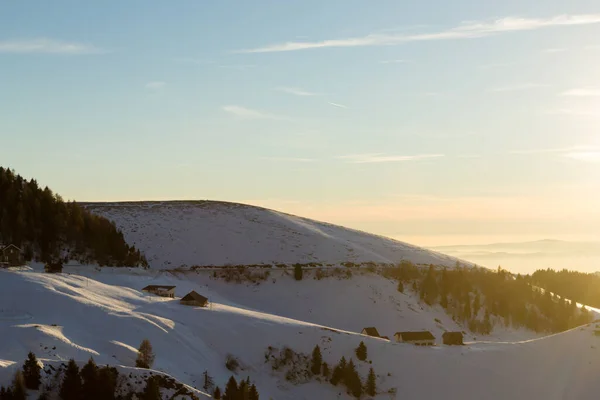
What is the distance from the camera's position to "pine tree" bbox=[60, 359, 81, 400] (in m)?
52.2

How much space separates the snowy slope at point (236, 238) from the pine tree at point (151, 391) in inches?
3142

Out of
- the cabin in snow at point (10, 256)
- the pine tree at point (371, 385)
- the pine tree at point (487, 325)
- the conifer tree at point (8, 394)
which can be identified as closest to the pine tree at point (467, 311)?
the pine tree at point (487, 325)

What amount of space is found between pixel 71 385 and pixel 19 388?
12.8 feet

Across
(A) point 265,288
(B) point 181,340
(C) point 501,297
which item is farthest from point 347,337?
A: (C) point 501,297

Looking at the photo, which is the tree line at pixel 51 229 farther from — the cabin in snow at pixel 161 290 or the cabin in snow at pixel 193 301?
the cabin in snow at pixel 193 301

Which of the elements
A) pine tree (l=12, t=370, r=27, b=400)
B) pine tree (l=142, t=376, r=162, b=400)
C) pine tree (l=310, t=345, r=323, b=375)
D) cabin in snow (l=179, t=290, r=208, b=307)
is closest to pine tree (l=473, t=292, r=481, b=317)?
pine tree (l=310, t=345, r=323, b=375)

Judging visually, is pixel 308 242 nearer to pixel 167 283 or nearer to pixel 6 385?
pixel 167 283

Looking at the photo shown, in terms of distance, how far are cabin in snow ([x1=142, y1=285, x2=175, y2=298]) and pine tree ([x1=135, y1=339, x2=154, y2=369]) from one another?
31406 millimetres

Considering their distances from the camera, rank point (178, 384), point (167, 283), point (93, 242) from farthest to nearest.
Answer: point (93, 242) < point (167, 283) < point (178, 384)

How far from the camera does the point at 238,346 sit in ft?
260

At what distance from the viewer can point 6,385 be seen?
5059 cm

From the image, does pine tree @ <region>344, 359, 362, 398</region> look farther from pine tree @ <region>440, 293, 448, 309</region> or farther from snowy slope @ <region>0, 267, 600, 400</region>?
pine tree @ <region>440, 293, 448, 309</region>

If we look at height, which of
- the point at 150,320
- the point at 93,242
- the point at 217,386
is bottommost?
the point at 217,386

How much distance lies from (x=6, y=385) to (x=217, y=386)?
70.8 ft
